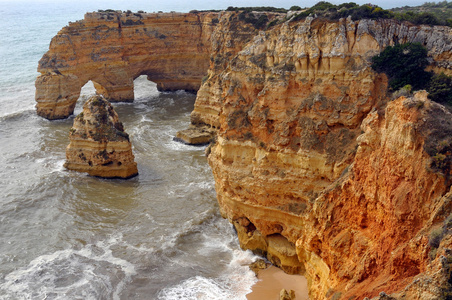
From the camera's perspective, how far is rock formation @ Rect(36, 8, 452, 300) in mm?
9891

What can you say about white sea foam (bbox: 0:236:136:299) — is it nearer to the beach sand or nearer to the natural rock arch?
the beach sand

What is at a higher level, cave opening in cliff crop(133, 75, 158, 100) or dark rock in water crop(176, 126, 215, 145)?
cave opening in cliff crop(133, 75, 158, 100)

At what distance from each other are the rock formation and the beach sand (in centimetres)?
40

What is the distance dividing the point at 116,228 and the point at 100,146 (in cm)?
746

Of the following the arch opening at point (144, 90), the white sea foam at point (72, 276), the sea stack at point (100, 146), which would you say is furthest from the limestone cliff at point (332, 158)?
the arch opening at point (144, 90)

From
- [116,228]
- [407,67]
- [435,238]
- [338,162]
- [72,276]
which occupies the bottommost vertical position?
[72,276]

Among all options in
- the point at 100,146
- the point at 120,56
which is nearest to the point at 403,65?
the point at 100,146

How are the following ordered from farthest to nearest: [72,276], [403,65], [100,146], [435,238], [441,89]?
[100,146] < [72,276] < [403,65] < [441,89] < [435,238]

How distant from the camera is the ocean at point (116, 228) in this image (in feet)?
58.1

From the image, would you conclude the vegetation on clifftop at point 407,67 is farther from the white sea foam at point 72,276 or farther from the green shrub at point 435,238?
the white sea foam at point 72,276

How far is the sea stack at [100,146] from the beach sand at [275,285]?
46.3ft

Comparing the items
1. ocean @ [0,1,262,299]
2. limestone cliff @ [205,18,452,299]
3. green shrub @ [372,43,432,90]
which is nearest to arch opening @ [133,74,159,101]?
ocean @ [0,1,262,299]

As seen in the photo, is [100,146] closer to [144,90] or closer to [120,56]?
[120,56]

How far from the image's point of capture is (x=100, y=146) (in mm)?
27969
